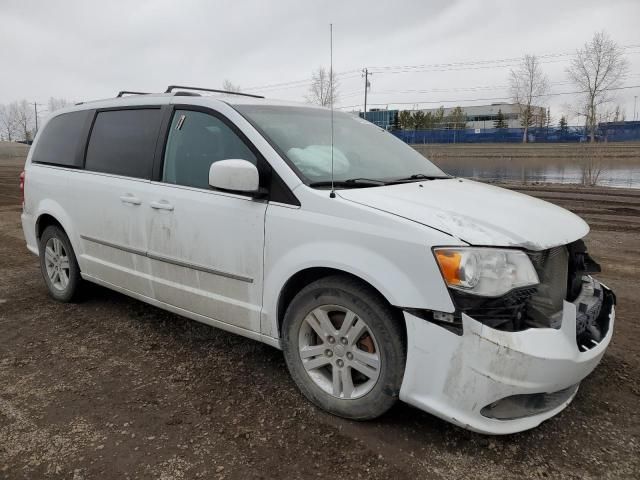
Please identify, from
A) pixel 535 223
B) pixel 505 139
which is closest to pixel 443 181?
pixel 535 223

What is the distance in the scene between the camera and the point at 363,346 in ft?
8.84

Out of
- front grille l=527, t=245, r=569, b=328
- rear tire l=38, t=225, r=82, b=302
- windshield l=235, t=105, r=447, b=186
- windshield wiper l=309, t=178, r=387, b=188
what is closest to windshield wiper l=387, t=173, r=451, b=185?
windshield l=235, t=105, r=447, b=186

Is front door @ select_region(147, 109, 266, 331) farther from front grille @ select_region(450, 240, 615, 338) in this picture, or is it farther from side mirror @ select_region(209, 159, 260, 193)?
front grille @ select_region(450, 240, 615, 338)

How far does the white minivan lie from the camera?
2.34 metres

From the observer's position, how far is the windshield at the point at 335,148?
122 inches

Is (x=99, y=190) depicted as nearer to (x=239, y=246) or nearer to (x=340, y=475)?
(x=239, y=246)

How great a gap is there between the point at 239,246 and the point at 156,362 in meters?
1.14

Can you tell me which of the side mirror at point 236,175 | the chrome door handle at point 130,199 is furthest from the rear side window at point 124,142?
the side mirror at point 236,175

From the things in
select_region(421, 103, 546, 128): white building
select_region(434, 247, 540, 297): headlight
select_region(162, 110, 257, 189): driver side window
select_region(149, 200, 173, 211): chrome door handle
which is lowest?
select_region(434, 247, 540, 297): headlight

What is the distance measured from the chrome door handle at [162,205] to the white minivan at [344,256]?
0.02m

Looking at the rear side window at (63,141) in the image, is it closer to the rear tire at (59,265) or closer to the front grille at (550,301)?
the rear tire at (59,265)

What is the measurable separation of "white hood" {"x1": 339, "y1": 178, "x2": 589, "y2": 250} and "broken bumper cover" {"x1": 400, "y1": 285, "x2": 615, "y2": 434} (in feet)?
1.29

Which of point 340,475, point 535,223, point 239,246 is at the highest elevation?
point 535,223

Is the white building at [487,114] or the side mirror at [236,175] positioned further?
the white building at [487,114]
